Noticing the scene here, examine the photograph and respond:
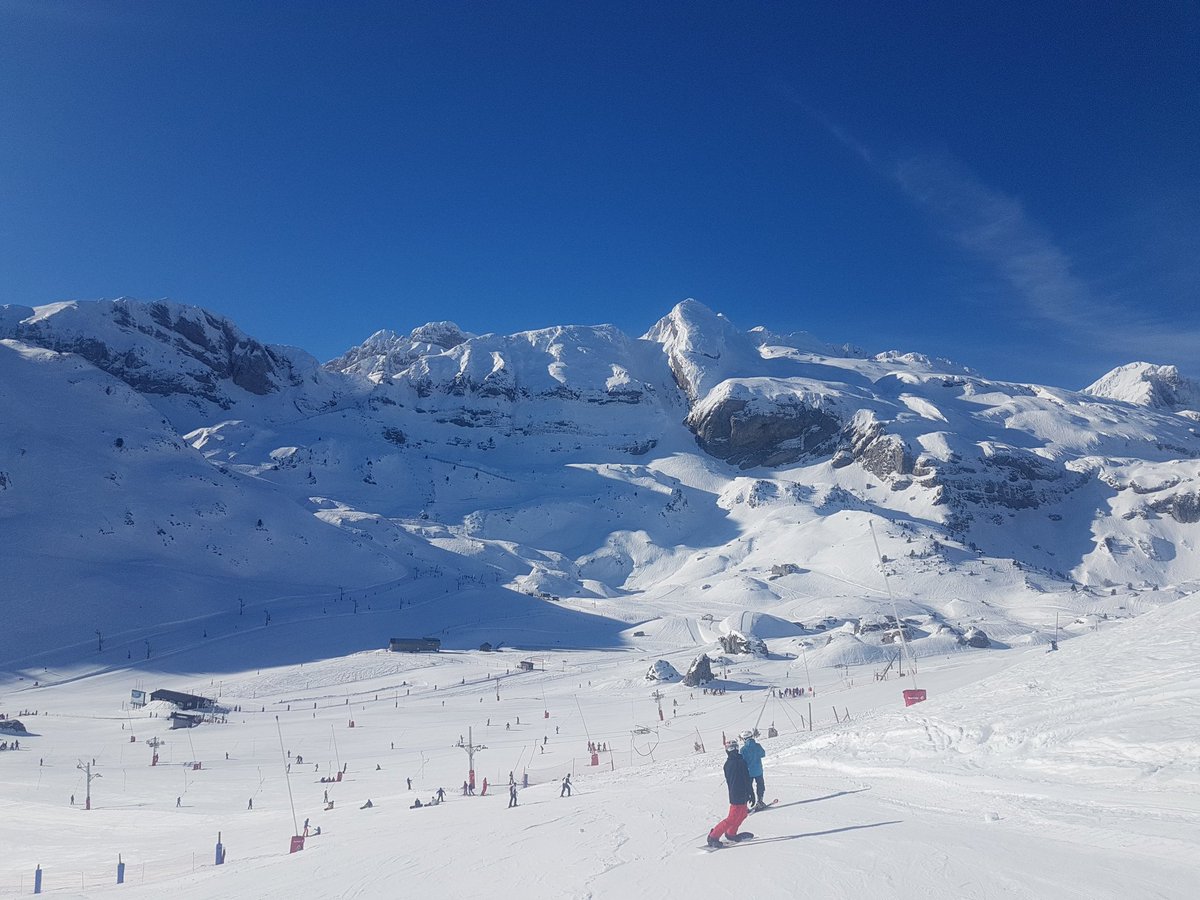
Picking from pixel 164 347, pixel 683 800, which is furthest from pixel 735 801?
pixel 164 347

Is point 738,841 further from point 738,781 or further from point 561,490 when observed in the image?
point 561,490

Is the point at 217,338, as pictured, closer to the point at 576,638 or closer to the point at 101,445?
the point at 101,445

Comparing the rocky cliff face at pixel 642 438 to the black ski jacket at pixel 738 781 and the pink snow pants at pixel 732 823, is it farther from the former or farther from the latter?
the pink snow pants at pixel 732 823

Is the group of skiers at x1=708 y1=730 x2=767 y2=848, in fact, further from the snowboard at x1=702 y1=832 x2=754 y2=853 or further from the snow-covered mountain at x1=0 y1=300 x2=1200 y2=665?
the snow-covered mountain at x1=0 y1=300 x2=1200 y2=665

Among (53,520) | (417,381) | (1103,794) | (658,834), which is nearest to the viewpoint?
(1103,794)

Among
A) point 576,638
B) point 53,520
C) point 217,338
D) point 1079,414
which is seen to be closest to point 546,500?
point 576,638

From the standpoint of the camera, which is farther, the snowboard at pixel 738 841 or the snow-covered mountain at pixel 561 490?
the snow-covered mountain at pixel 561 490

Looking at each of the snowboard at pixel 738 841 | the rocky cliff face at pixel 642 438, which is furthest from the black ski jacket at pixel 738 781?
the rocky cliff face at pixel 642 438
